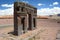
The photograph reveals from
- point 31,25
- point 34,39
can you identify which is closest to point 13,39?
point 34,39

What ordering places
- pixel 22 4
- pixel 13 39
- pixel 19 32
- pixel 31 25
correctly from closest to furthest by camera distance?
1. pixel 13 39
2. pixel 19 32
3. pixel 22 4
4. pixel 31 25

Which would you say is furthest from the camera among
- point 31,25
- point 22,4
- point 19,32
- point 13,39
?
point 31,25

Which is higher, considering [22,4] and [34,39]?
[22,4]

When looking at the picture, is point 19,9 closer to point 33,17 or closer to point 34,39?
point 34,39

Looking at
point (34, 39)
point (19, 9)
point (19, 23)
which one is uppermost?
point (19, 9)

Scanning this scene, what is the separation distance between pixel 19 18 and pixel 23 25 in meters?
1.99

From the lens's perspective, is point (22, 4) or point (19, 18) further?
point (22, 4)

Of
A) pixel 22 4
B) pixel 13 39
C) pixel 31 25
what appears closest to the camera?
pixel 13 39

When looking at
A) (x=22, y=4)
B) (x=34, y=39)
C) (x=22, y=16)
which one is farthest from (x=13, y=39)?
(x=22, y=4)

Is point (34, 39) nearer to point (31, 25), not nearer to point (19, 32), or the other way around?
point (19, 32)

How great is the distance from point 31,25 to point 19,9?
20.5ft

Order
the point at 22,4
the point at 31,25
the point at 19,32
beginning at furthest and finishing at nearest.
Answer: the point at 31,25 → the point at 22,4 → the point at 19,32

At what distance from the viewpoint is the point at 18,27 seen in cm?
1717

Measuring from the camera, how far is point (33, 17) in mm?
24375
